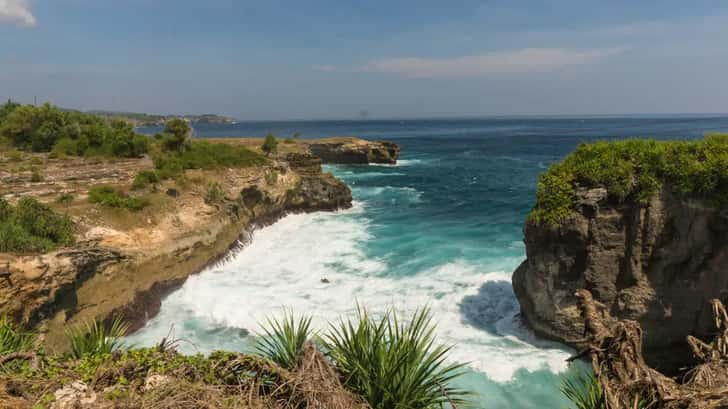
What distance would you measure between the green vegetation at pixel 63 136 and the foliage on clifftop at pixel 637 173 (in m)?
35.0

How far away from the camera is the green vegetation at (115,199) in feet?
65.5

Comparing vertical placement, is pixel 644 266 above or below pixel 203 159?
below

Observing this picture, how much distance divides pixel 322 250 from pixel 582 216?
15722 millimetres

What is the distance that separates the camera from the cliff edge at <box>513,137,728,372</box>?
1227cm

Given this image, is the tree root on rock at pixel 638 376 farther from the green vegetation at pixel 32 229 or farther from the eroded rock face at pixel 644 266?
the green vegetation at pixel 32 229

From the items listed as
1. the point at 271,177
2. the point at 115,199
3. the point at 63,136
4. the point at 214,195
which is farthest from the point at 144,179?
the point at 63,136

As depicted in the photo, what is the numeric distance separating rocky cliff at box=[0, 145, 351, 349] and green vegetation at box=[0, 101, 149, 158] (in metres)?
4.41

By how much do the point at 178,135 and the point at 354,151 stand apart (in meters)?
40.3

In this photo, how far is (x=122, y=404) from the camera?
5.86m

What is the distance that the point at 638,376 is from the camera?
20.4ft

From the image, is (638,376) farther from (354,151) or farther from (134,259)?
(354,151)

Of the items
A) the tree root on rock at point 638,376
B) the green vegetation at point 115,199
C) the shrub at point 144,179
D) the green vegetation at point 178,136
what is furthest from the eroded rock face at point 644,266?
the green vegetation at point 178,136

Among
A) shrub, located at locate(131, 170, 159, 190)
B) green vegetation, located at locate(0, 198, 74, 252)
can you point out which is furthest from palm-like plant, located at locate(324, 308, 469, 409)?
shrub, located at locate(131, 170, 159, 190)

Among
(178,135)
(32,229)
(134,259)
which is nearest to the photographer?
(32,229)
